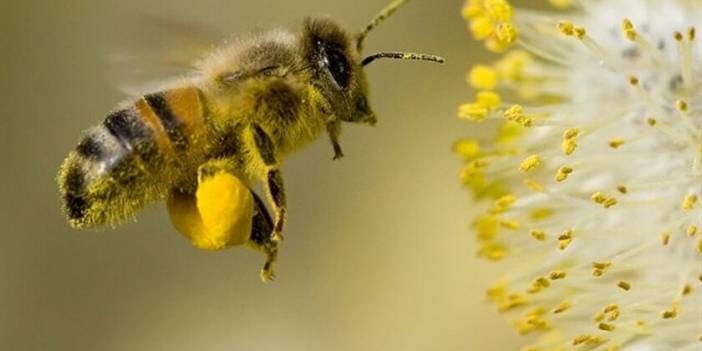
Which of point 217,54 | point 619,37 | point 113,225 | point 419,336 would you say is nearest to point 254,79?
point 217,54

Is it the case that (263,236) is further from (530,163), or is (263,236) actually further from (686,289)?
(686,289)

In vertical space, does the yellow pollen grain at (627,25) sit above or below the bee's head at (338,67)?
above

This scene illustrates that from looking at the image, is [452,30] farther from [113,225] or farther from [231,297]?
[113,225]

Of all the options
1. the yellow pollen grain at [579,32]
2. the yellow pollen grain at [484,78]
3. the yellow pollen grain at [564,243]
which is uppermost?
the yellow pollen grain at [484,78]

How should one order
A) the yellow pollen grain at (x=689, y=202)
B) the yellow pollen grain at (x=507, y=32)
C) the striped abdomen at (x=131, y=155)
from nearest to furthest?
1. the striped abdomen at (x=131, y=155)
2. the yellow pollen grain at (x=689, y=202)
3. the yellow pollen grain at (x=507, y=32)

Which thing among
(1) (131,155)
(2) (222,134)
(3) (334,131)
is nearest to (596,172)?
(3) (334,131)

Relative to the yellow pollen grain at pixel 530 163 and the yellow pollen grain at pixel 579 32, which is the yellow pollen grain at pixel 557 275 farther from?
the yellow pollen grain at pixel 579 32

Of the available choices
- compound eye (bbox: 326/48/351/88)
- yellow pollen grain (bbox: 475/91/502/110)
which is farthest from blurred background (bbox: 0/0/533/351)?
compound eye (bbox: 326/48/351/88)

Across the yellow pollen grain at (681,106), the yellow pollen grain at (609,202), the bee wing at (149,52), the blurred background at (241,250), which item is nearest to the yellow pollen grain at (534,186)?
the yellow pollen grain at (609,202)
